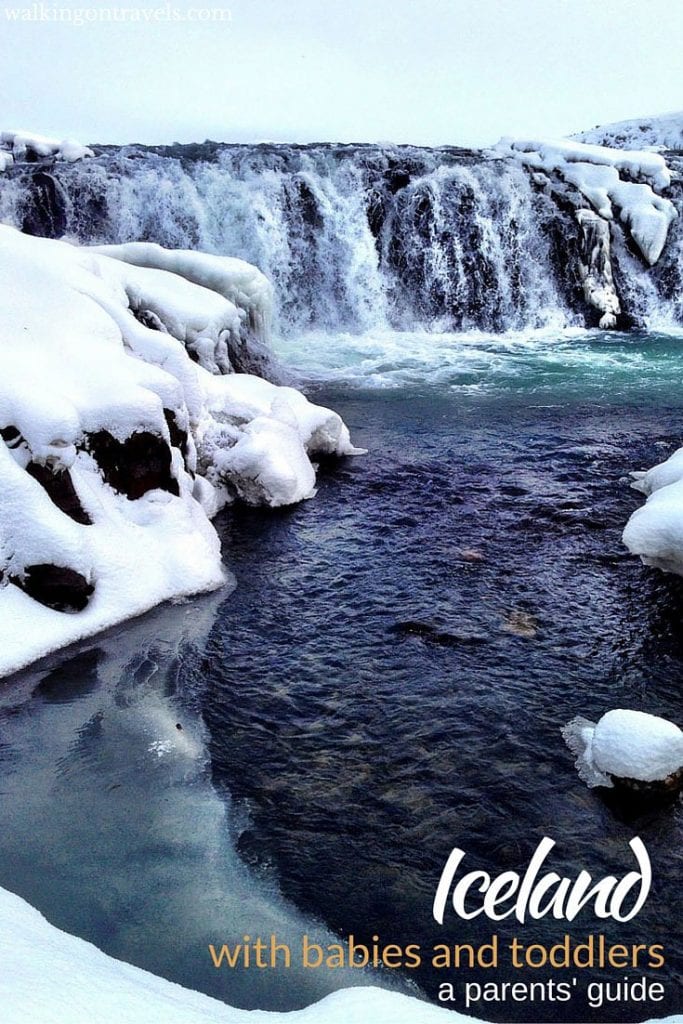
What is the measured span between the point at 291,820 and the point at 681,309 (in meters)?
21.9

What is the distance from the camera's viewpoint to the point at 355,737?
17.8 feet

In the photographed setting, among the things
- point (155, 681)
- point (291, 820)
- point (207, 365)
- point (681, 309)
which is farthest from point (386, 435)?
point (681, 309)

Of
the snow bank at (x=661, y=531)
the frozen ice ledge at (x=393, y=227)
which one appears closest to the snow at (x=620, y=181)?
the frozen ice ledge at (x=393, y=227)

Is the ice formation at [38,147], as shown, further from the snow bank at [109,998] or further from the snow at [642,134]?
the snow at [642,134]

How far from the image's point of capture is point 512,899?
4215mm

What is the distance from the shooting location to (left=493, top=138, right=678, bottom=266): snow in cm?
2192

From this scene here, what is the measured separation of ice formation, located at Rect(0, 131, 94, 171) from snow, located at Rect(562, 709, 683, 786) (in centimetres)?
2333

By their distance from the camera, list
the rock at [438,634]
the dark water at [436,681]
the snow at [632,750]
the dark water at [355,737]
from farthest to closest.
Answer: the rock at [438,634] < the snow at [632,750] < the dark water at [436,681] < the dark water at [355,737]

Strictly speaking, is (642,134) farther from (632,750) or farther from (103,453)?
(632,750)

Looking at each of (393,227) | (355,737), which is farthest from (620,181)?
(355,737)

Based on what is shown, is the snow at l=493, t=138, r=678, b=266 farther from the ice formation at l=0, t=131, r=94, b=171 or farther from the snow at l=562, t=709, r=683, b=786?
the snow at l=562, t=709, r=683, b=786

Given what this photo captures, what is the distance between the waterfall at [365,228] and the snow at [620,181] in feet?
1.93

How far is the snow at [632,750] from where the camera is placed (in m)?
4.79

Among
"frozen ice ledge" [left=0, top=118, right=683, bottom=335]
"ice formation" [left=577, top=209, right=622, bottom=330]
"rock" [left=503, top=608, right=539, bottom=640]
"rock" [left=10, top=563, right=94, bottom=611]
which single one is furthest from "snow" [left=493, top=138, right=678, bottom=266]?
"rock" [left=10, top=563, right=94, bottom=611]
